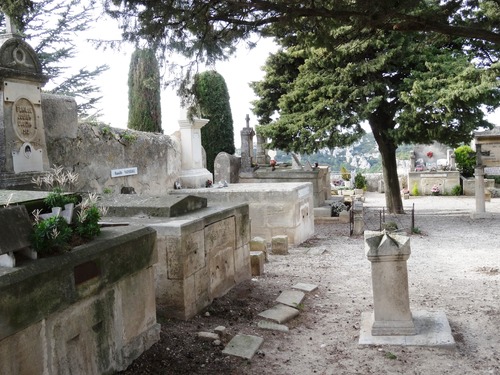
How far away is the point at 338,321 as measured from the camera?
562cm

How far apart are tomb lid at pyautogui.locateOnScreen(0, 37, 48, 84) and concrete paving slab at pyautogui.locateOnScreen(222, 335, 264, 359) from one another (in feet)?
14.2

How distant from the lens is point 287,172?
1582 cm

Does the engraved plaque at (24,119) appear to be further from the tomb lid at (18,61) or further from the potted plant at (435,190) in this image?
the potted plant at (435,190)

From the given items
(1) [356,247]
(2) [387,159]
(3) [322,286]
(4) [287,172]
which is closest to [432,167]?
(2) [387,159]

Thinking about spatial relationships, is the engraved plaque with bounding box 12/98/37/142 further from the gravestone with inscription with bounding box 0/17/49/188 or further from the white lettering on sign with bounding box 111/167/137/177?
the white lettering on sign with bounding box 111/167/137/177

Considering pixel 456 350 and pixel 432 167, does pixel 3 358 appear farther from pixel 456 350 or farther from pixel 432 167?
pixel 432 167

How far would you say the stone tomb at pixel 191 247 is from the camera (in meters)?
5.01

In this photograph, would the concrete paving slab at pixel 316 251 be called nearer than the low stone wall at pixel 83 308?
No

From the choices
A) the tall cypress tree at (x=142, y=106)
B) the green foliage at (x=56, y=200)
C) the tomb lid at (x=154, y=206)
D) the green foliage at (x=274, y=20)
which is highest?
the tall cypress tree at (x=142, y=106)

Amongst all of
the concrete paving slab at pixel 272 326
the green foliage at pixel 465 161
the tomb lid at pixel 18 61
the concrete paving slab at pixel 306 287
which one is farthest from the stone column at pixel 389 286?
the green foliage at pixel 465 161

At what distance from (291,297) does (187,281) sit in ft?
5.51

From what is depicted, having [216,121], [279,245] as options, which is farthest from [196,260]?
[216,121]

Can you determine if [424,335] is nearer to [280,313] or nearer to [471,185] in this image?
[280,313]

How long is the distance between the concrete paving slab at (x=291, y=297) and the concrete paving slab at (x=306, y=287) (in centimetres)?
19
